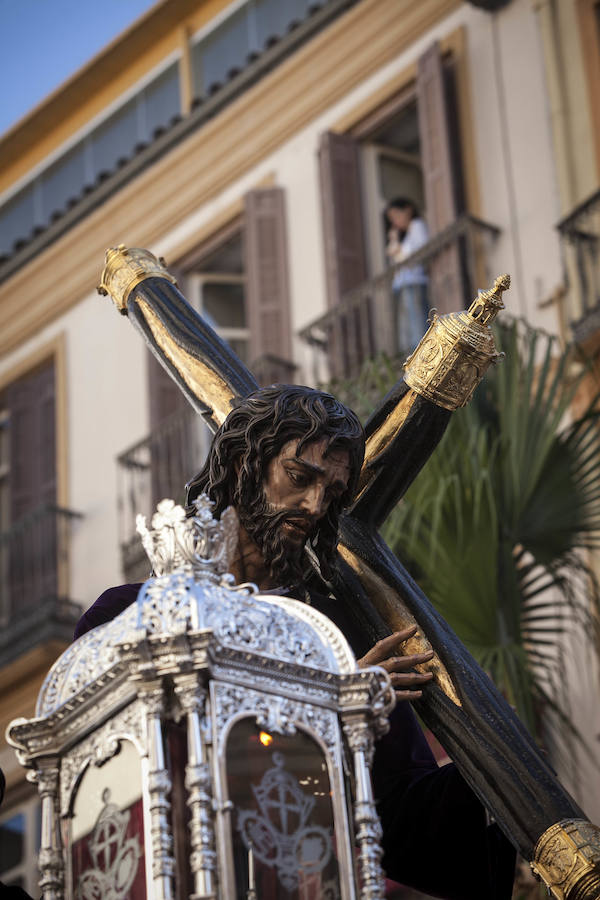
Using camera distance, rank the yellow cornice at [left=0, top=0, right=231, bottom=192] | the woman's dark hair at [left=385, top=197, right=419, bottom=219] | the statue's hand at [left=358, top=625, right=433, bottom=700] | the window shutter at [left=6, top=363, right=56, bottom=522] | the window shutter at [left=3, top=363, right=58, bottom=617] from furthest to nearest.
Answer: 1. the window shutter at [left=6, top=363, right=56, bottom=522]
2. the yellow cornice at [left=0, top=0, right=231, bottom=192]
3. the window shutter at [left=3, top=363, right=58, bottom=617]
4. the woman's dark hair at [left=385, top=197, right=419, bottom=219]
5. the statue's hand at [left=358, top=625, right=433, bottom=700]

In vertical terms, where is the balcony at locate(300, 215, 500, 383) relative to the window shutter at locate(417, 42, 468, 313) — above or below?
below

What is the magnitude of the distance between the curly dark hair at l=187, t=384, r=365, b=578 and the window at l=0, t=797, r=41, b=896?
11.4m

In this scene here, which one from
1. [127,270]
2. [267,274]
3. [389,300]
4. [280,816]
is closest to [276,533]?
[280,816]

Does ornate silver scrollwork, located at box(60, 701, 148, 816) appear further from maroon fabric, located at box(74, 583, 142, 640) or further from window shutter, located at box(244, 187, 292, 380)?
window shutter, located at box(244, 187, 292, 380)

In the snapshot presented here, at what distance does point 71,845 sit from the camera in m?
3.07

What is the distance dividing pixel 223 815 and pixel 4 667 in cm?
1329

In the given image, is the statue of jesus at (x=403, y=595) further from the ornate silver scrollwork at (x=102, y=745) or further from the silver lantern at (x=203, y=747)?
the ornate silver scrollwork at (x=102, y=745)

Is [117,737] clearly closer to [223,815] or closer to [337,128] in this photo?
[223,815]

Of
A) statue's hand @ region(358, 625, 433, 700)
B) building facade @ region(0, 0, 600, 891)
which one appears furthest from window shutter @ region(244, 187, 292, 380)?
statue's hand @ region(358, 625, 433, 700)

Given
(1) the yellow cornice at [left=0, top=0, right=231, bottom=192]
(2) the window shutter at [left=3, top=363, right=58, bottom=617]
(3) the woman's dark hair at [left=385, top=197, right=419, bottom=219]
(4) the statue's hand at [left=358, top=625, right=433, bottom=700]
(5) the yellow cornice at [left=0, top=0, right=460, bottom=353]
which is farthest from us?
(1) the yellow cornice at [left=0, top=0, right=231, bottom=192]

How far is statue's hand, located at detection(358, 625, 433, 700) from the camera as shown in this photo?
3.83 m

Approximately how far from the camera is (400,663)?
388 cm

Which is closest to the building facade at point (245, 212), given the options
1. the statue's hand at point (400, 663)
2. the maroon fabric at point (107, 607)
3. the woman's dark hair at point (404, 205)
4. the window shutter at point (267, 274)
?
the window shutter at point (267, 274)

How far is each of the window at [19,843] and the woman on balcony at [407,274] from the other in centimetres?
428
